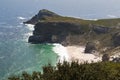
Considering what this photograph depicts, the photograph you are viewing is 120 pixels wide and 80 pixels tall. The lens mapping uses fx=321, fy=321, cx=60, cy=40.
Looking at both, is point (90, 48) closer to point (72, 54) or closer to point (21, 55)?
point (72, 54)

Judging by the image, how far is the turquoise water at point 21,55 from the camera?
116875 mm

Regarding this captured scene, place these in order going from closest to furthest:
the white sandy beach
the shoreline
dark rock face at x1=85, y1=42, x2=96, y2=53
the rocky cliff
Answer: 1. the shoreline
2. the white sandy beach
3. dark rock face at x1=85, y1=42, x2=96, y2=53
4. the rocky cliff

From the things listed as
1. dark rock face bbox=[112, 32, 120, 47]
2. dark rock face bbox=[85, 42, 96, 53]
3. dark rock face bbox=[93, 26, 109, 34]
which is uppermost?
dark rock face bbox=[93, 26, 109, 34]

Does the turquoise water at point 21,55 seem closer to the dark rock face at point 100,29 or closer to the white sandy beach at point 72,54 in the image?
the white sandy beach at point 72,54

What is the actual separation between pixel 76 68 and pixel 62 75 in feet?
10.1

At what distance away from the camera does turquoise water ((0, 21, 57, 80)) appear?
116875 millimetres

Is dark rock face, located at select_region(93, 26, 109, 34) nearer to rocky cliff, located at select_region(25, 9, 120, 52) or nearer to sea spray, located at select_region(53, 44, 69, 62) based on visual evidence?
rocky cliff, located at select_region(25, 9, 120, 52)

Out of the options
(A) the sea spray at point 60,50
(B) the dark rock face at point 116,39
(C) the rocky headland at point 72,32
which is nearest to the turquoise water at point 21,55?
(A) the sea spray at point 60,50

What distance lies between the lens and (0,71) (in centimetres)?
11212

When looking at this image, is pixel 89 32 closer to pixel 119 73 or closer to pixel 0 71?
pixel 0 71

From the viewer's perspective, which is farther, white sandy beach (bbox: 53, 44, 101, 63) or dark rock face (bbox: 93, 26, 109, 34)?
dark rock face (bbox: 93, 26, 109, 34)

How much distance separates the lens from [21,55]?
468 feet

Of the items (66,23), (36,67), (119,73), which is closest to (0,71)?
(36,67)

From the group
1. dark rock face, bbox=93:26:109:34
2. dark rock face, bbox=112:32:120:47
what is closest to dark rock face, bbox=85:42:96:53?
dark rock face, bbox=112:32:120:47
